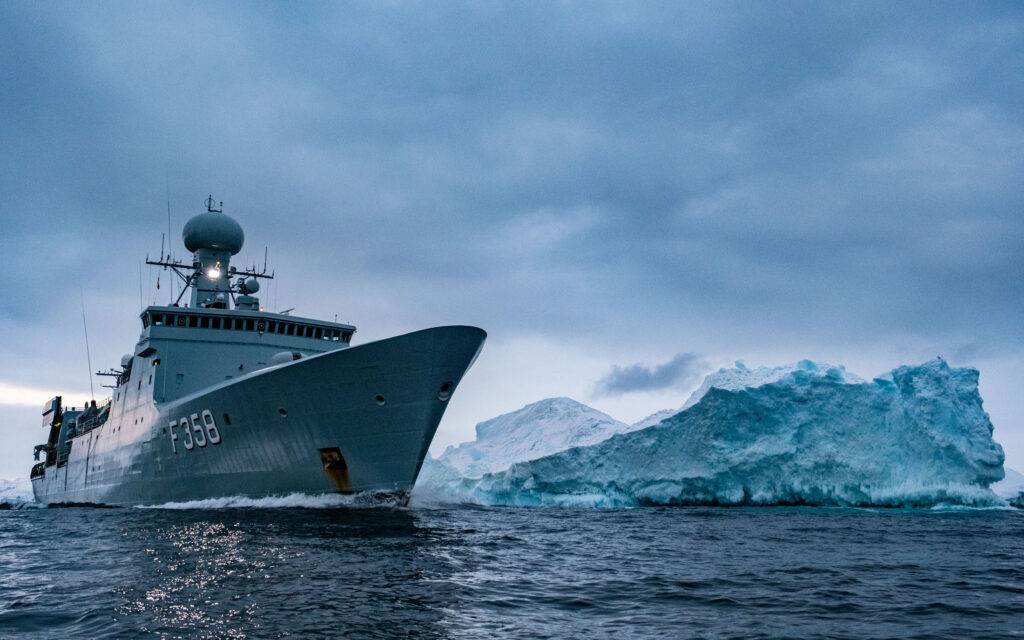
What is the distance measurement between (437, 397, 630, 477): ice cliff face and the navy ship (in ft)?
51.9

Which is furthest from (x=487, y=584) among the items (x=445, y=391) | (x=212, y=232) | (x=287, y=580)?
(x=212, y=232)

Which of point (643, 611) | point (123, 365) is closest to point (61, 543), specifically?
point (643, 611)

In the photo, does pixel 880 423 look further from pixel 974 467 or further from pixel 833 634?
pixel 833 634

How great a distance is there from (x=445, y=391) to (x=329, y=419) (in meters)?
2.91

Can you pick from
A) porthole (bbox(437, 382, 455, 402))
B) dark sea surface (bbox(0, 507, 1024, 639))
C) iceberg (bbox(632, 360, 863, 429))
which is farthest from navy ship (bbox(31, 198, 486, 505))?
iceberg (bbox(632, 360, 863, 429))

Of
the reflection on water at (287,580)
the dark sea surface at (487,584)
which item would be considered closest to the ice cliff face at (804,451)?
the dark sea surface at (487,584)

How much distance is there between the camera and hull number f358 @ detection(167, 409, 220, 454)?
63.0 ft

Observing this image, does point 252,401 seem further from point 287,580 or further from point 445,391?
point 287,580

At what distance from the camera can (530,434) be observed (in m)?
44.1

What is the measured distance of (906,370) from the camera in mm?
32375

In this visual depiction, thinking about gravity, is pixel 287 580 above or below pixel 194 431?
below

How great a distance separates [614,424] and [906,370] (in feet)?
51.0

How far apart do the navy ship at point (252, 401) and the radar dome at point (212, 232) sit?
5cm

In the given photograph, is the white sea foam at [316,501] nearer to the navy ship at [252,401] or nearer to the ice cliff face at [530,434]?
the navy ship at [252,401]
